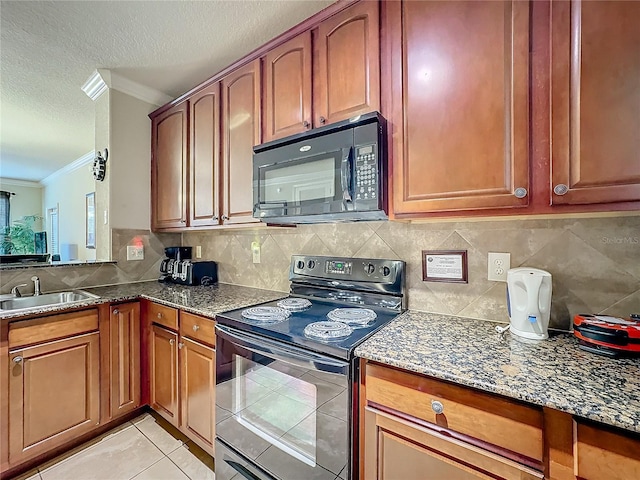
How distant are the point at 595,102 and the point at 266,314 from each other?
1.39 metres

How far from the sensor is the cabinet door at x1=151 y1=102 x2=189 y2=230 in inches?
88.6

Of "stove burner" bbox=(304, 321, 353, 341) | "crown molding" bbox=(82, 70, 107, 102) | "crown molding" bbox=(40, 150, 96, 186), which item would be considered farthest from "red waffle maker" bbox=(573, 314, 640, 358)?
"crown molding" bbox=(40, 150, 96, 186)

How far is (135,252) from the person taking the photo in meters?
2.46

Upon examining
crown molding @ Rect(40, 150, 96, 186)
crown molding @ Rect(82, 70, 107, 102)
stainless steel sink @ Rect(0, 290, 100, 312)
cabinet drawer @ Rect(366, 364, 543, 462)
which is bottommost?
cabinet drawer @ Rect(366, 364, 543, 462)

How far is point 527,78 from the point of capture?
3.18 feet

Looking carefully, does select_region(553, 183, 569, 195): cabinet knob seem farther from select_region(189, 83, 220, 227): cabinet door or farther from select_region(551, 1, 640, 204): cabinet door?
select_region(189, 83, 220, 227): cabinet door

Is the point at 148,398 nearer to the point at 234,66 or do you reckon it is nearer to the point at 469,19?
the point at 234,66

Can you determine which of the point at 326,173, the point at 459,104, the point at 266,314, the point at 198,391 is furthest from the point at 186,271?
the point at 459,104

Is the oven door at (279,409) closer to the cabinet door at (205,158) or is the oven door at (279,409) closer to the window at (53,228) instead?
the cabinet door at (205,158)

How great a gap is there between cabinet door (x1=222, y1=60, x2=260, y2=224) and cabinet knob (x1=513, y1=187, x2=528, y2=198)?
128 centimetres

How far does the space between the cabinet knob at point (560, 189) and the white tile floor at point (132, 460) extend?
78.9 inches

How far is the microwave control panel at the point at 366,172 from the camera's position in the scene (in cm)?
121

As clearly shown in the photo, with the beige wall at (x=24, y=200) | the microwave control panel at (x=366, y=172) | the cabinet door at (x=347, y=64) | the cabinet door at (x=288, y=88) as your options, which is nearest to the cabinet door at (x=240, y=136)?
the cabinet door at (x=288, y=88)

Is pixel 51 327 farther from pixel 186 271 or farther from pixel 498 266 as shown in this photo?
pixel 498 266
